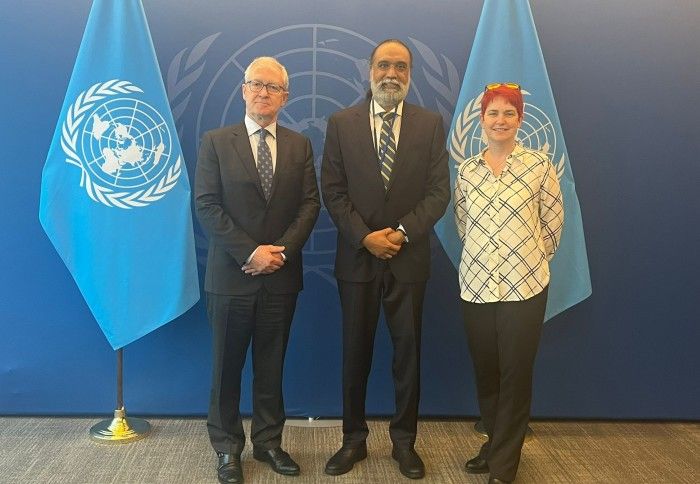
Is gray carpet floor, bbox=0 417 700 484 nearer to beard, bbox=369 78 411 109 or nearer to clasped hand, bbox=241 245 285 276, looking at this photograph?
clasped hand, bbox=241 245 285 276

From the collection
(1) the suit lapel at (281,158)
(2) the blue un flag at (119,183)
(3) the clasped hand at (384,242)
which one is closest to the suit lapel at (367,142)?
(3) the clasped hand at (384,242)

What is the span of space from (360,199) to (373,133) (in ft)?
0.99

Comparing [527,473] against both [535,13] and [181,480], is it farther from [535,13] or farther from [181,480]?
[535,13]

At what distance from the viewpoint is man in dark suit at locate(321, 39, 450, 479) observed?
2.84 meters

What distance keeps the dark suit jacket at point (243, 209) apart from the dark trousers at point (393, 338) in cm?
31

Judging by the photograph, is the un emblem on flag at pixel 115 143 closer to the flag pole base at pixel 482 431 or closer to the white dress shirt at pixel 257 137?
the white dress shirt at pixel 257 137

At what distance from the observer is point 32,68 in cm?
348

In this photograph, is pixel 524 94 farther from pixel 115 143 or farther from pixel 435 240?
pixel 115 143

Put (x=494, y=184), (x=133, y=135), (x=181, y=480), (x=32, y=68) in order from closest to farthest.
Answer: (x=494, y=184) < (x=181, y=480) < (x=133, y=135) < (x=32, y=68)

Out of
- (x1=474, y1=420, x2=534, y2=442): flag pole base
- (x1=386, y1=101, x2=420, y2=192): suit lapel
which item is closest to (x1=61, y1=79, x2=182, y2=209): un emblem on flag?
(x1=386, y1=101, x2=420, y2=192): suit lapel

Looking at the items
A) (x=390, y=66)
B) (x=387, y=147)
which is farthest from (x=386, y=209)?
(x=390, y=66)

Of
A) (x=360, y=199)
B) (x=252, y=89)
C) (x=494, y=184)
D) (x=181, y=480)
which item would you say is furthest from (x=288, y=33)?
(x=181, y=480)

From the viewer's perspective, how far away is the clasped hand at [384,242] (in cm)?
278

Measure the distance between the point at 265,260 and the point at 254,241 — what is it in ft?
0.40
